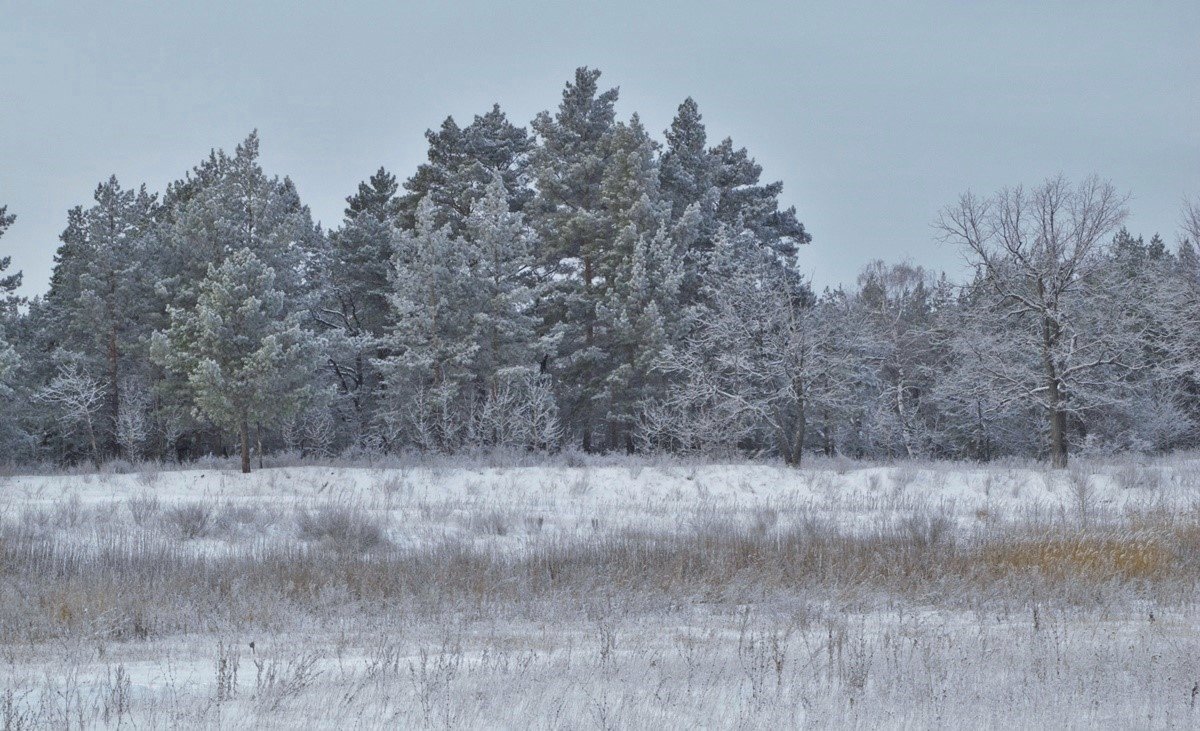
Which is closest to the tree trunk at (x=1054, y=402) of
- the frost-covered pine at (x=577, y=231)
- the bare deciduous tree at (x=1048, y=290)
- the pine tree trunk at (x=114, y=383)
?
the bare deciduous tree at (x=1048, y=290)

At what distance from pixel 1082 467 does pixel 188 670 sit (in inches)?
921

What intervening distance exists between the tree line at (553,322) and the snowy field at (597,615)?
1087cm

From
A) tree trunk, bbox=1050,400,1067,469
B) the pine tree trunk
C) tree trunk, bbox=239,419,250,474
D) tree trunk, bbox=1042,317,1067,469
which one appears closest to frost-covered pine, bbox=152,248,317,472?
tree trunk, bbox=239,419,250,474

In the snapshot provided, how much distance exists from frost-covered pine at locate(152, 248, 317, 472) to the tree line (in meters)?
0.09

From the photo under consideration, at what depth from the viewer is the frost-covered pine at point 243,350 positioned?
28.6 metres

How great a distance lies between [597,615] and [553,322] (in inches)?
1185

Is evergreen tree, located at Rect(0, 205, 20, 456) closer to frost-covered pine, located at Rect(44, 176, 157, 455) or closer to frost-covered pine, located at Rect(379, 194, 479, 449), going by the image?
frost-covered pine, located at Rect(44, 176, 157, 455)

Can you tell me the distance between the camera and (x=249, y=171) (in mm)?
33281

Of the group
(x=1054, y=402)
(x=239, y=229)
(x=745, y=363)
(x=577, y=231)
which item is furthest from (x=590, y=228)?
(x=1054, y=402)

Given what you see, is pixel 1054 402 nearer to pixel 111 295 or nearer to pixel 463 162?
pixel 463 162

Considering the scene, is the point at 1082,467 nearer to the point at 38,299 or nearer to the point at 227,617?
the point at 227,617

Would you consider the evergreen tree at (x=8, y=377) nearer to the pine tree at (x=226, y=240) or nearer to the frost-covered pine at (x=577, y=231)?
the pine tree at (x=226, y=240)

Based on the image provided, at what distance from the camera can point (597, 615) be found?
32.1ft

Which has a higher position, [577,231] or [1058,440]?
[577,231]
